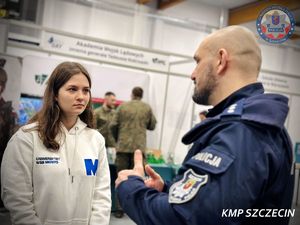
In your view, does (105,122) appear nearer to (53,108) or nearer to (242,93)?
(53,108)

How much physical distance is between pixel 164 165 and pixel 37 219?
2.93 metres

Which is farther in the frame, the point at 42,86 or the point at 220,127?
the point at 42,86

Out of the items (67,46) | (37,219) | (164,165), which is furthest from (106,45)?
(37,219)

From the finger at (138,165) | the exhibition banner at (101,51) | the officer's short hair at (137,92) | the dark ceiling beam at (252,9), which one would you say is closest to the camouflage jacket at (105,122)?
the officer's short hair at (137,92)

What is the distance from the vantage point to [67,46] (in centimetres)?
311

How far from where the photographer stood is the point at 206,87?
95cm

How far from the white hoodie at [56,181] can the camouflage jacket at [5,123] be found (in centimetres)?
88

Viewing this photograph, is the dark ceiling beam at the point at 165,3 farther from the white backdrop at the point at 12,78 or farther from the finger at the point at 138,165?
the finger at the point at 138,165

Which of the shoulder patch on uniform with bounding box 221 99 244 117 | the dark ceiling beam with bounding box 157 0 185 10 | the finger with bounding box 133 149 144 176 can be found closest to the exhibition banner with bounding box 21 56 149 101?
the dark ceiling beam with bounding box 157 0 185 10

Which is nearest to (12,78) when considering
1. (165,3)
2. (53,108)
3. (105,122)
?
(53,108)

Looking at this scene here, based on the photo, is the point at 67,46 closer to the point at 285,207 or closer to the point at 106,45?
the point at 106,45

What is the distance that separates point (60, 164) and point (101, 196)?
247 millimetres

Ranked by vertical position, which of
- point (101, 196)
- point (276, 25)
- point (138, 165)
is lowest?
point (101, 196)

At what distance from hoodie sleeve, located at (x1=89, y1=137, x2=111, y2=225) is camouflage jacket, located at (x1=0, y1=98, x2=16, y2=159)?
0.94 meters
